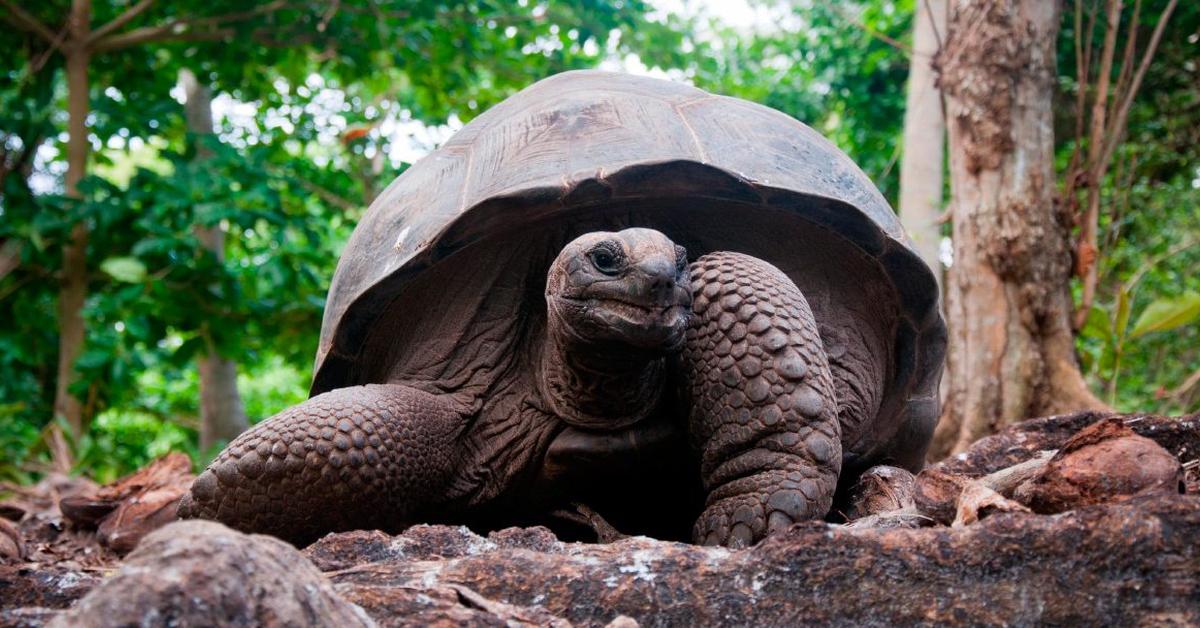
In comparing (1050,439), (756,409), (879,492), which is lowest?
(879,492)

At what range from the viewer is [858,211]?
2832 millimetres

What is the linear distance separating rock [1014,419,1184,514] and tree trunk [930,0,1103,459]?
3.19 m

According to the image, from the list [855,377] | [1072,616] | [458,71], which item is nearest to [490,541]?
[1072,616]

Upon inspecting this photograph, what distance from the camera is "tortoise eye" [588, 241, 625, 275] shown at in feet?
7.58

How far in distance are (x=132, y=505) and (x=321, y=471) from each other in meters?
1.66

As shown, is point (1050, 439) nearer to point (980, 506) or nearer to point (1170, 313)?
point (980, 506)

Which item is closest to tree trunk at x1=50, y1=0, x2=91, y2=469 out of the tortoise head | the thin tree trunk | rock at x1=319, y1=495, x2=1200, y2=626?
the tortoise head

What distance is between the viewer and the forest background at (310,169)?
5.48 metres

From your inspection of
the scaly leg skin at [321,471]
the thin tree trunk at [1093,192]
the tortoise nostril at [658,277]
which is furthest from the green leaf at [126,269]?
the thin tree trunk at [1093,192]

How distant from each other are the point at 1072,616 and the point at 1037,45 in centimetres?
432

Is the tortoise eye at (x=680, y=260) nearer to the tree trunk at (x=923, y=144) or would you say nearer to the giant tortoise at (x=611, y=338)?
the giant tortoise at (x=611, y=338)

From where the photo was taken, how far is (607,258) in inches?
91.5

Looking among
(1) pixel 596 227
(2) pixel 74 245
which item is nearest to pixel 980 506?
(1) pixel 596 227

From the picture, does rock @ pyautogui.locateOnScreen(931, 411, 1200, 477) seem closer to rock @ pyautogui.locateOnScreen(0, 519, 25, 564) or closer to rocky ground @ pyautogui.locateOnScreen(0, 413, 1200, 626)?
rocky ground @ pyautogui.locateOnScreen(0, 413, 1200, 626)
